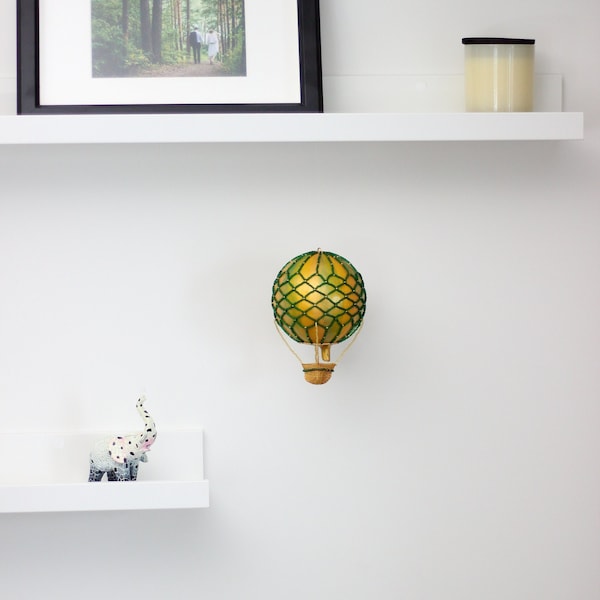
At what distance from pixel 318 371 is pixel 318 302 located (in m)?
0.10

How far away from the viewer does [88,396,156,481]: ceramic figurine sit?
1.18 m

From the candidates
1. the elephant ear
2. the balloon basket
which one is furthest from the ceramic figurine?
the balloon basket

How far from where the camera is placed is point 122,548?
4.25 feet

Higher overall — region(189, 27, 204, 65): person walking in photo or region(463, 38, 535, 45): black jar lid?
region(189, 27, 204, 65): person walking in photo

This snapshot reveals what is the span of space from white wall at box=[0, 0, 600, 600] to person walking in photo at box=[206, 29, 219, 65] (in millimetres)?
125

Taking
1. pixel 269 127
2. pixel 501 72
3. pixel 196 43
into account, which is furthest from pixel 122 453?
pixel 501 72

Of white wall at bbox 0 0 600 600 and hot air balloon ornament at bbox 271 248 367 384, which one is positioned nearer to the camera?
hot air balloon ornament at bbox 271 248 367 384

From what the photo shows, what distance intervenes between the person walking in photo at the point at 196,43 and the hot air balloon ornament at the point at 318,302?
12.5 inches

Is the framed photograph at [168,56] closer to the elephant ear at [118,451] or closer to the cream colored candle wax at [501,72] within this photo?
the cream colored candle wax at [501,72]

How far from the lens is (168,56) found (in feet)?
4.09

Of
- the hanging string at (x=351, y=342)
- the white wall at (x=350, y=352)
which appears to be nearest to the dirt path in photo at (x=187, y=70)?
the white wall at (x=350, y=352)

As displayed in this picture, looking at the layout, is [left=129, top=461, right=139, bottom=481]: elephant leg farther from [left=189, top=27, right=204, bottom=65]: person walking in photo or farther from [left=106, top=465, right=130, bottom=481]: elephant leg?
[left=189, top=27, right=204, bottom=65]: person walking in photo

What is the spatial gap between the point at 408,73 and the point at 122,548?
798 millimetres

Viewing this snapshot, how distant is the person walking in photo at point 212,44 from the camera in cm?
125
